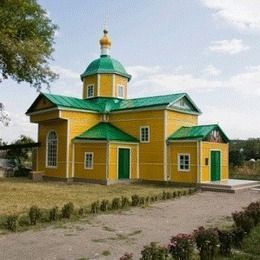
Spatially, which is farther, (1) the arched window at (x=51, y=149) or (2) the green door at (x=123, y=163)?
(1) the arched window at (x=51, y=149)

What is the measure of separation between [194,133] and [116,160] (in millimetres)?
5031

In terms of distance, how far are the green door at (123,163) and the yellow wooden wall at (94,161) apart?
1161mm

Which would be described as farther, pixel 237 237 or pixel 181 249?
pixel 237 237

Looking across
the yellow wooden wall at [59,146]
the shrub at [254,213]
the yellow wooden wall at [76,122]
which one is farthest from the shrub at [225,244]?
the yellow wooden wall at [59,146]

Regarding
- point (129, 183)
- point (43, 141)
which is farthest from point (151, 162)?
point (43, 141)

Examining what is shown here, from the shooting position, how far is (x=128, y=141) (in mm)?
23438

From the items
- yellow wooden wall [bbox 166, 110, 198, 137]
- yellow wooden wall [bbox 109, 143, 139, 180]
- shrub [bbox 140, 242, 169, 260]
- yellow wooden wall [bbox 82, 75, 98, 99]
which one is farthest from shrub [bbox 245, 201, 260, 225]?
yellow wooden wall [bbox 82, 75, 98, 99]

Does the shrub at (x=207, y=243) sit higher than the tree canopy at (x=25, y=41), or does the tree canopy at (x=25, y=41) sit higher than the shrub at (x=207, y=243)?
the tree canopy at (x=25, y=41)

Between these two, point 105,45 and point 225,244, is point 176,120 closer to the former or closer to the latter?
point 105,45

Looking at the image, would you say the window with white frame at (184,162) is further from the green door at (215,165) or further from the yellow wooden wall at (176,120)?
the yellow wooden wall at (176,120)

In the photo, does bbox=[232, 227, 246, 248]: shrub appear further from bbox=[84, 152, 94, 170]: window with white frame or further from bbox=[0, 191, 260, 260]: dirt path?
bbox=[84, 152, 94, 170]: window with white frame

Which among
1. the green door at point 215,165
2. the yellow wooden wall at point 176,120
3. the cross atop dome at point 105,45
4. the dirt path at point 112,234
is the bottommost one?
the dirt path at point 112,234

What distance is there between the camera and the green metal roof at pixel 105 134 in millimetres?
22823

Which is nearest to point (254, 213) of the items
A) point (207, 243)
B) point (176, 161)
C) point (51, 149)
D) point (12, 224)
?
point (207, 243)
